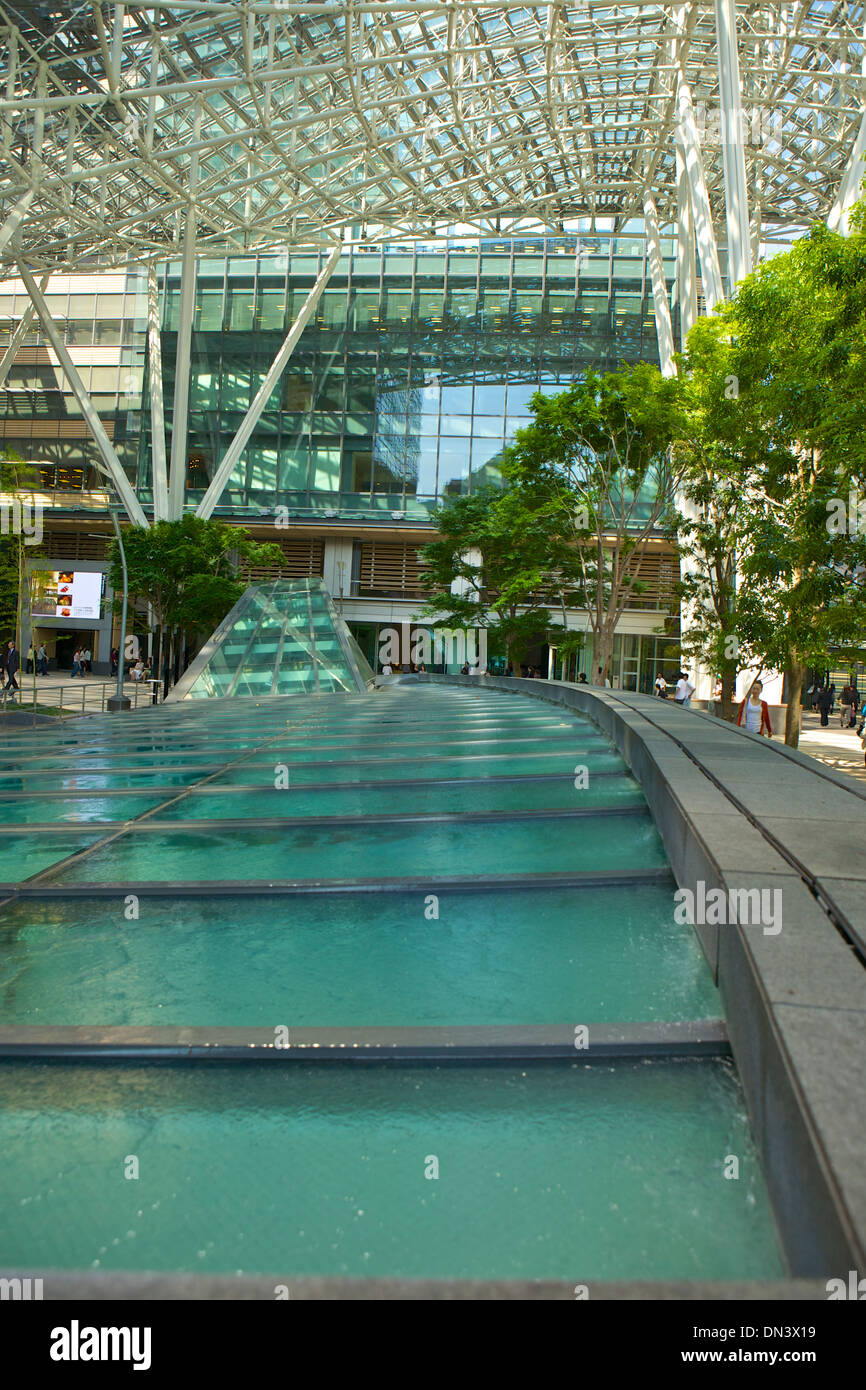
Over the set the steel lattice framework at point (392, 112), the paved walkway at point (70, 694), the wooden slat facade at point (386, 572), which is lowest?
the paved walkway at point (70, 694)

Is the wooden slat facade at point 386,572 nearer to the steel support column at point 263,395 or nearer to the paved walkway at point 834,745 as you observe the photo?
the steel support column at point 263,395

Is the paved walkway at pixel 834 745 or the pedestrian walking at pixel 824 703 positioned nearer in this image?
the paved walkway at pixel 834 745

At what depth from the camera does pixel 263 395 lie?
47.1m

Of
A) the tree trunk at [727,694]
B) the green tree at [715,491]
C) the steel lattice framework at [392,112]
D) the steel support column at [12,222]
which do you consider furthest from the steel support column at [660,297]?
the tree trunk at [727,694]

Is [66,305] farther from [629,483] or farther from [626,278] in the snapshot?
[629,483]

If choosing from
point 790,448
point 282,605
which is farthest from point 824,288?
point 282,605

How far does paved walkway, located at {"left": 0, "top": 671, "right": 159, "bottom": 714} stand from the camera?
2850 centimetres

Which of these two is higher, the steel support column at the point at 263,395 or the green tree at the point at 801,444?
the steel support column at the point at 263,395

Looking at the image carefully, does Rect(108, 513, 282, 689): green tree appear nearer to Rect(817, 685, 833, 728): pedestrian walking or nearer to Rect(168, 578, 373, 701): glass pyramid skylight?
Rect(168, 578, 373, 701): glass pyramid skylight

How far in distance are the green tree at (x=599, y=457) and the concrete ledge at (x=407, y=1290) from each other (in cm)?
1900

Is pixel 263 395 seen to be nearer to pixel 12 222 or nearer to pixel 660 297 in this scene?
pixel 12 222

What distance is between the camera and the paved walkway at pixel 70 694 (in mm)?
28503

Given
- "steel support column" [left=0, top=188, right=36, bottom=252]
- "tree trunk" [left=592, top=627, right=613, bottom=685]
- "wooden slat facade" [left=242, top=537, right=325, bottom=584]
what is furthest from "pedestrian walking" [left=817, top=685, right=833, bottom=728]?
"steel support column" [left=0, top=188, right=36, bottom=252]

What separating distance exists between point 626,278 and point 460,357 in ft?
29.8
